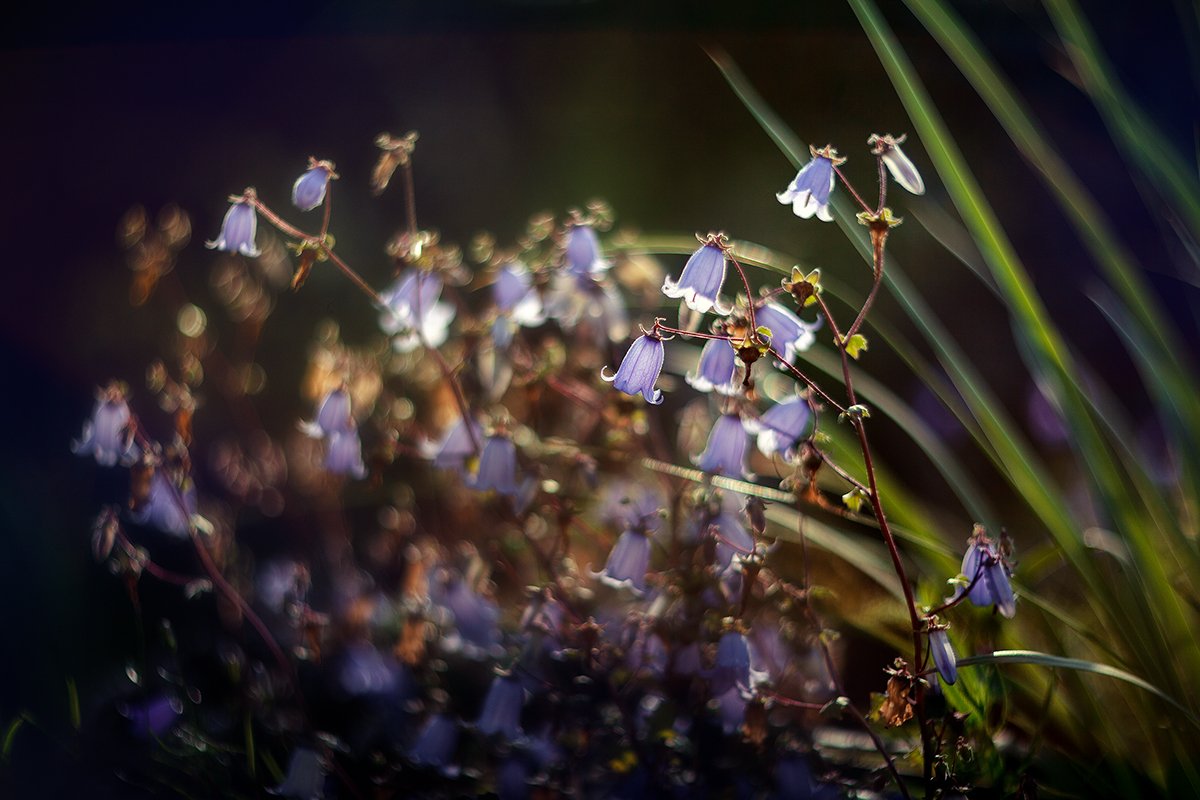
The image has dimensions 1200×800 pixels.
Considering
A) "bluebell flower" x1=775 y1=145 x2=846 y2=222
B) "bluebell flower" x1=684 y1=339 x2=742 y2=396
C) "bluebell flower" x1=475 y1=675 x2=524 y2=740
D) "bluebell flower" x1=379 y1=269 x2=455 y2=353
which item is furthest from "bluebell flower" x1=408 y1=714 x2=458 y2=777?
"bluebell flower" x1=775 y1=145 x2=846 y2=222

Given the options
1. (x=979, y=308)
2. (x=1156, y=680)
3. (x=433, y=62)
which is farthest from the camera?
(x=433, y=62)

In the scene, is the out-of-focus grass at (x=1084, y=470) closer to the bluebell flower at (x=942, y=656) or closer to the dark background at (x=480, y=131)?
the bluebell flower at (x=942, y=656)

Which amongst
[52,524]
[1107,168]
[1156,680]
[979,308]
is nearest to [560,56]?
[979,308]

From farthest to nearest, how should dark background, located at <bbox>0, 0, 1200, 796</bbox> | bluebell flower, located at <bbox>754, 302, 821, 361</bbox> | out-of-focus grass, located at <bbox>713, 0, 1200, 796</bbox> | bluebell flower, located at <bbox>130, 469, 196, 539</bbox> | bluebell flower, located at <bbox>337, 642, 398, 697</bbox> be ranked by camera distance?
dark background, located at <bbox>0, 0, 1200, 796</bbox> < bluebell flower, located at <bbox>337, 642, 398, 697</bbox> < bluebell flower, located at <bbox>130, 469, 196, 539</bbox> < out-of-focus grass, located at <bbox>713, 0, 1200, 796</bbox> < bluebell flower, located at <bbox>754, 302, 821, 361</bbox>

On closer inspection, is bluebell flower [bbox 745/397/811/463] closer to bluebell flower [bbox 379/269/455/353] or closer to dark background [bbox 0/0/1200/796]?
bluebell flower [bbox 379/269/455/353]

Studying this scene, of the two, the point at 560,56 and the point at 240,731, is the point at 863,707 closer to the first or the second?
the point at 240,731

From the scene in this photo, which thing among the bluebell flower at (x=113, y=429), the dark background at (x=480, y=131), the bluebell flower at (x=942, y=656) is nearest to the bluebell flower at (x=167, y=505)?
the bluebell flower at (x=113, y=429)
